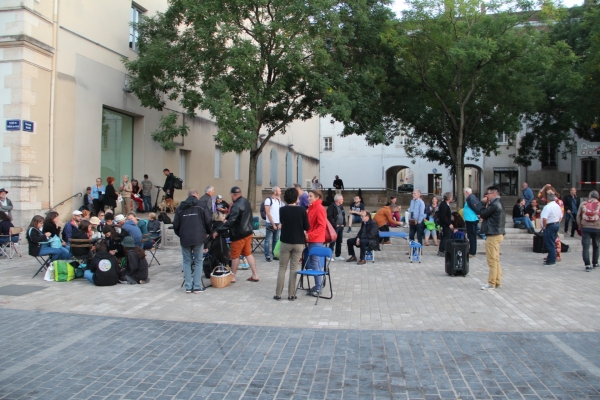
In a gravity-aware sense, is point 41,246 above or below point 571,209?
below

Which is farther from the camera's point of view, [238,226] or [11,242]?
[11,242]

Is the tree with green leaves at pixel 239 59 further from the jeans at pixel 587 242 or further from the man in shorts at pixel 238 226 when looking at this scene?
the jeans at pixel 587 242

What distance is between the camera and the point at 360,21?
19.5m

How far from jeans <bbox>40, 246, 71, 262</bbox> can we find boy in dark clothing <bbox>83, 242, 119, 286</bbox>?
1.26 metres

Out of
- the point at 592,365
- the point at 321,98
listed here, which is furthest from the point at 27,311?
the point at 321,98

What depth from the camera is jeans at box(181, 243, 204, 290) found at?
9.00m

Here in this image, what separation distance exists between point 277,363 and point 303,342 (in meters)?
0.79

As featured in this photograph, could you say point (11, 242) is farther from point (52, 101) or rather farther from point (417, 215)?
point (417, 215)

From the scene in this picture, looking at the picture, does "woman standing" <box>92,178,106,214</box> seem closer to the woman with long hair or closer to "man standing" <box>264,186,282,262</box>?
the woman with long hair

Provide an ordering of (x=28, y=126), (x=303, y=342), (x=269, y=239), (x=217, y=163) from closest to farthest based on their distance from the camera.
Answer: (x=303, y=342)
(x=269, y=239)
(x=28, y=126)
(x=217, y=163)

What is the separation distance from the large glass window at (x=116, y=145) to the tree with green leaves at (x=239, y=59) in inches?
70.4

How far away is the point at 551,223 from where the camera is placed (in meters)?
12.7

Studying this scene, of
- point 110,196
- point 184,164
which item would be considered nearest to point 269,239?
point 110,196

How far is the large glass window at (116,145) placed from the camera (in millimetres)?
20047
